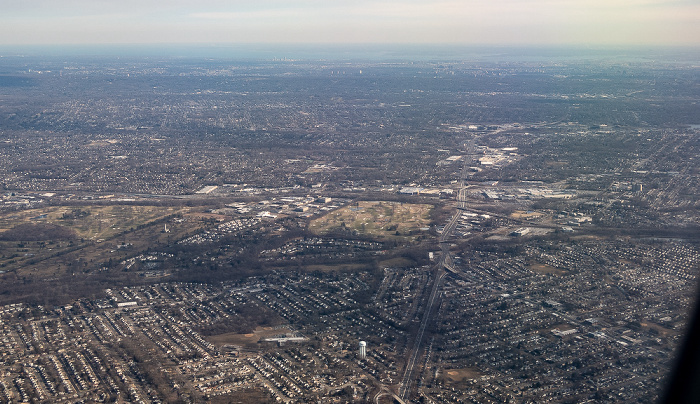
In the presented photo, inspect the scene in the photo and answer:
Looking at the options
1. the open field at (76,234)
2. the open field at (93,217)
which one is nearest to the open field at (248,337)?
the open field at (76,234)

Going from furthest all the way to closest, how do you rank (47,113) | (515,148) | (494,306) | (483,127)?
(47,113) → (483,127) → (515,148) → (494,306)

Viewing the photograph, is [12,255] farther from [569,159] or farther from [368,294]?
[569,159]

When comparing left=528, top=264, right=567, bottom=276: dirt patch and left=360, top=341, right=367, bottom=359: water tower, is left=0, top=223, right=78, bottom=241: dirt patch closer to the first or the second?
left=360, top=341, right=367, bottom=359: water tower

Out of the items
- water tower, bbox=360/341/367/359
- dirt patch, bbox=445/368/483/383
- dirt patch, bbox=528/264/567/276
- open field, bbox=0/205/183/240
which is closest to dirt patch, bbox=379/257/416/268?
dirt patch, bbox=528/264/567/276

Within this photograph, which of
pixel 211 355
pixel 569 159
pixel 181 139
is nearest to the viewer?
pixel 211 355

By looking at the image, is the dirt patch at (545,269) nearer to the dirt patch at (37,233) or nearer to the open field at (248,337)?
the open field at (248,337)

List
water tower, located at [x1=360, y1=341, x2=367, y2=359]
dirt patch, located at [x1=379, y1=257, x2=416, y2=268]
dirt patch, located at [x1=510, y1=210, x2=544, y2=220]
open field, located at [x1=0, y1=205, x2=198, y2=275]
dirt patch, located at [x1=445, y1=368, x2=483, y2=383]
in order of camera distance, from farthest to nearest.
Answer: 1. dirt patch, located at [x1=510, y1=210, x2=544, y2=220]
2. open field, located at [x1=0, y1=205, x2=198, y2=275]
3. dirt patch, located at [x1=379, y1=257, x2=416, y2=268]
4. water tower, located at [x1=360, y1=341, x2=367, y2=359]
5. dirt patch, located at [x1=445, y1=368, x2=483, y2=383]

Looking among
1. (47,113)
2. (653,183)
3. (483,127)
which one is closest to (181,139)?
(47,113)

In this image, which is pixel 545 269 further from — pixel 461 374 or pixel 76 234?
pixel 76 234
